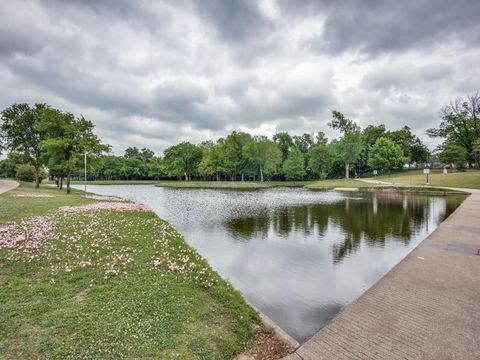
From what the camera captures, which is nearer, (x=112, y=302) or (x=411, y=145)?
(x=112, y=302)

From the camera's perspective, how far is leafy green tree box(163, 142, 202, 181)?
3339 inches

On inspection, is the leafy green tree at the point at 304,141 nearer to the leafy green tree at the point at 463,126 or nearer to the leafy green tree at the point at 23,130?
the leafy green tree at the point at 463,126

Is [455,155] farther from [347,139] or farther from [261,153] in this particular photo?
[261,153]

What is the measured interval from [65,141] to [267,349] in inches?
1215

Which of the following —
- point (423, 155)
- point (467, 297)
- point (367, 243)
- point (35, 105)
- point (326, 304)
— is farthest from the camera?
point (423, 155)

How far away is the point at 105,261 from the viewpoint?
23.5 feet

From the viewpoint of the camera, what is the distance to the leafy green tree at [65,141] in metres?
28.4

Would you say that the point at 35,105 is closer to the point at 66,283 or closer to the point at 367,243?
the point at 66,283

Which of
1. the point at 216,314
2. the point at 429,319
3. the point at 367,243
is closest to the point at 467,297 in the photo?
the point at 429,319

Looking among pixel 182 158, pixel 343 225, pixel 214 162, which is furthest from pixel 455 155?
pixel 182 158

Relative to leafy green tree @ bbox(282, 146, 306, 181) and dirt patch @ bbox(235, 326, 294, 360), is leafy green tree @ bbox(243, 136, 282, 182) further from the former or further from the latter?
dirt patch @ bbox(235, 326, 294, 360)

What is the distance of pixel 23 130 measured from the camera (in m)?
32.9

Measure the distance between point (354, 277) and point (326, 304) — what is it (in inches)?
86.2

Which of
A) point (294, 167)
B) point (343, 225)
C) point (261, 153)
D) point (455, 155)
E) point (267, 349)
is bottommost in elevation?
point (343, 225)
